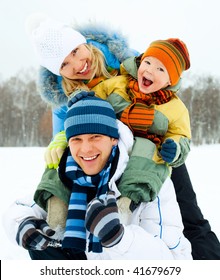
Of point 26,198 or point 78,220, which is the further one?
point 26,198

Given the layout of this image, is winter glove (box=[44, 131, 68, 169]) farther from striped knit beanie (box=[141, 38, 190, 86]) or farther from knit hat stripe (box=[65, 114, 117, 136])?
striped knit beanie (box=[141, 38, 190, 86])

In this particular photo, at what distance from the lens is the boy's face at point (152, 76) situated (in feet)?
6.55

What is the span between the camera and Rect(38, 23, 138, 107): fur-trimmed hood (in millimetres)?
2537

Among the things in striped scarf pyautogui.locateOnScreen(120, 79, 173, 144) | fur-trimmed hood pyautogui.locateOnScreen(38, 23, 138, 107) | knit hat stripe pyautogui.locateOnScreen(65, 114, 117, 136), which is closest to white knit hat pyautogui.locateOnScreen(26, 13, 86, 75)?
fur-trimmed hood pyautogui.locateOnScreen(38, 23, 138, 107)

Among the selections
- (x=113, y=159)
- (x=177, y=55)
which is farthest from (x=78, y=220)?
(x=177, y=55)

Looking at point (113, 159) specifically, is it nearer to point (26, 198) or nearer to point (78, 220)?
point (78, 220)

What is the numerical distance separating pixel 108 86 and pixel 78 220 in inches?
30.0

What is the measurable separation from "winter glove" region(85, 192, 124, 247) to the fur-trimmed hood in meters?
1.11

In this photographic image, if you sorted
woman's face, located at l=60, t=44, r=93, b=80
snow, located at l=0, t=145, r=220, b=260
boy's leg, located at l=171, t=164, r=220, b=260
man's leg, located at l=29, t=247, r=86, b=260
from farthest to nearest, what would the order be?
snow, located at l=0, t=145, r=220, b=260 < boy's leg, located at l=171, t=164, r=220, b=260 < woman's face, located at l=60, t=44, r=93, b=80 < man's leg, located at l=29, t=247, r=86, b=260

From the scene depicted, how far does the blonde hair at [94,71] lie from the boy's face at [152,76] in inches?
14.4

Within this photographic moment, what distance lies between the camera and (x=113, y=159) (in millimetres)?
1818

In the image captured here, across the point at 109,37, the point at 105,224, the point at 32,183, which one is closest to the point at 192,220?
the point at 105,224

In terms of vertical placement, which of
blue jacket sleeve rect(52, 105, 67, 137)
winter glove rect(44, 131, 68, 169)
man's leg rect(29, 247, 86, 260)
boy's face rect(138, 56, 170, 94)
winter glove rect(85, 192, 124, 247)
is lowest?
man's leg rect(29, 247, 86, 260)

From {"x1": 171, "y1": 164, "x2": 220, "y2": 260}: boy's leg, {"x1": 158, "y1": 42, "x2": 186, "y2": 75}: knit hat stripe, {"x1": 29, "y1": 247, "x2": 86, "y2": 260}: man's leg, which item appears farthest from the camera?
{"x1": 171, "y1": 164, "x2": 220, "y2": 260}: boy's leg
